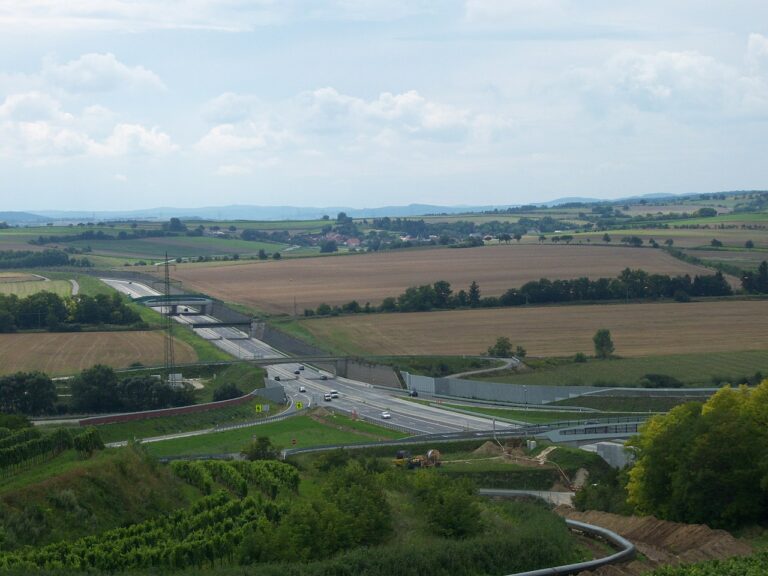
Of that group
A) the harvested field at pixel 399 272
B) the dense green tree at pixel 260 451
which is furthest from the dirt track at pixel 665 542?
the harvested field at pixel 399 272

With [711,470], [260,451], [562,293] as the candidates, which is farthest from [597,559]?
[562,293]

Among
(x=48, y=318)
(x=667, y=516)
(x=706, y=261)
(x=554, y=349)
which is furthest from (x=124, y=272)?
(x=667, y=516)

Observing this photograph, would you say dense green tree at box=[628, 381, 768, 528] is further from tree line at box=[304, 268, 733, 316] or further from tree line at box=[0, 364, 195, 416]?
tree line at box=[304, 268, 733, 316]

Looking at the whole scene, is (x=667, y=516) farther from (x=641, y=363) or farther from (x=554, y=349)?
(x=554, y=349)

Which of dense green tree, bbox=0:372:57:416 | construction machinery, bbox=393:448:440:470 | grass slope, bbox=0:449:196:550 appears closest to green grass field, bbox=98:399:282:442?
dense green tree, bbox=0:372:57:416

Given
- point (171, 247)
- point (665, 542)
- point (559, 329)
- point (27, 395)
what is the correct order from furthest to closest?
point (171, 247)
point (559, 329)
point (27, 395)
point (665, 542)

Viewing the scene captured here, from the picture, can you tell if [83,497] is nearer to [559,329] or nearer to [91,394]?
[91,394]

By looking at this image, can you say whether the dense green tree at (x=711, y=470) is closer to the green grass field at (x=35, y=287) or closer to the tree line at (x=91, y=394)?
the tree line at (x=91, y=394)
